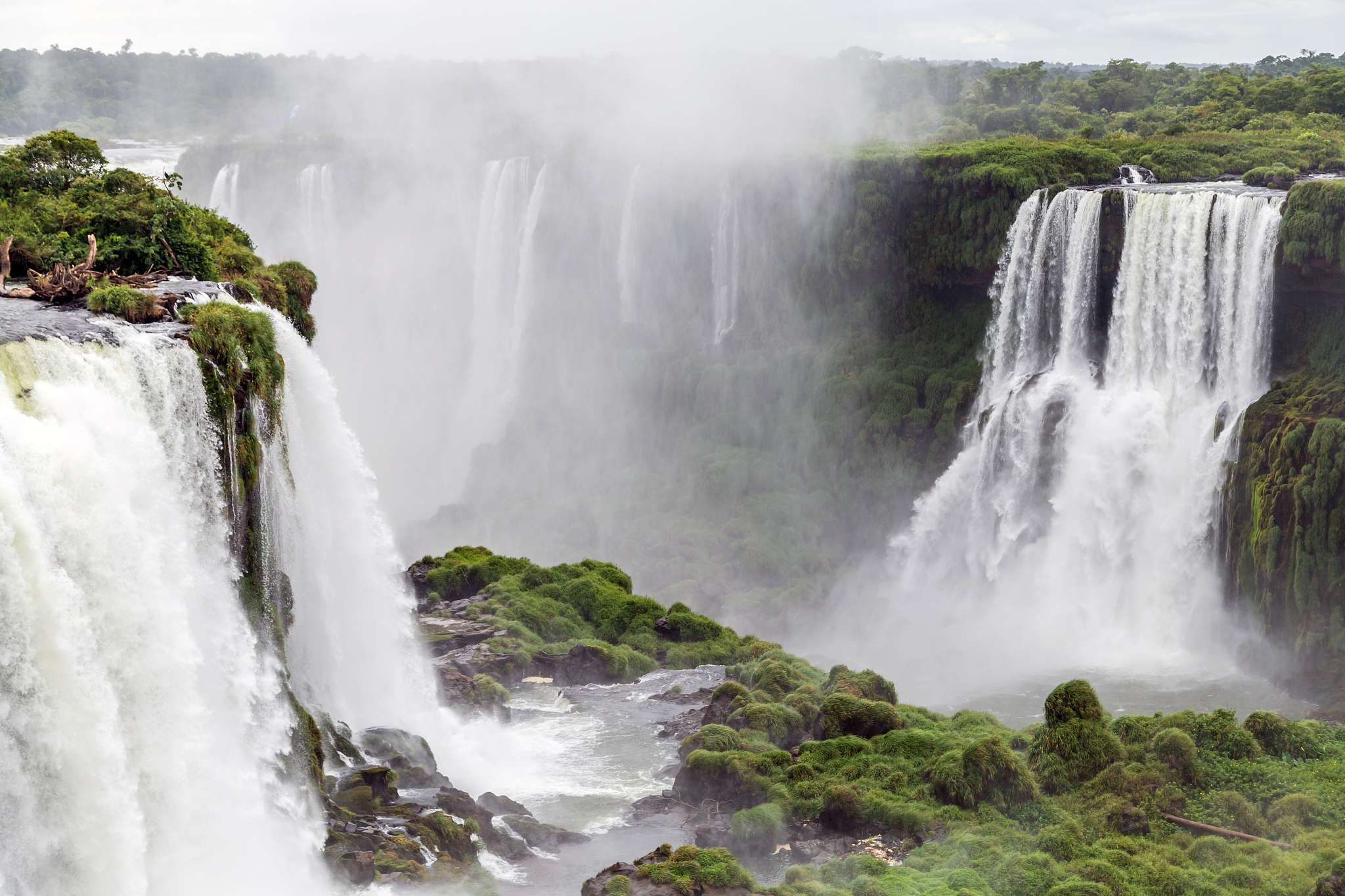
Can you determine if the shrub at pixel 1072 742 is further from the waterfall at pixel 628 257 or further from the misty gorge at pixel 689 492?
the waterfall at pixel 628 257

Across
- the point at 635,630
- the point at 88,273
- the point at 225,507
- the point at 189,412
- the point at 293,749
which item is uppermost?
the point at 88,273

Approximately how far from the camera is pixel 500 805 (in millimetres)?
21375

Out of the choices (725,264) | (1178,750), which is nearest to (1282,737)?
(1178,750)

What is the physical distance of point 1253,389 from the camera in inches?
1341

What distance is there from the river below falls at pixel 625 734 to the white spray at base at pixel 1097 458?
1613 millimetres

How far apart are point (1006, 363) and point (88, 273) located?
30.0 metres

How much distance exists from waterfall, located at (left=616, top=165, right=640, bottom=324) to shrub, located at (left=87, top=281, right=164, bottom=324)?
39.3 metres

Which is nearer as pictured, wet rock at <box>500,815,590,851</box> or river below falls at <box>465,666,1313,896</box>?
river below falls at <box>465,666,1313,896</box>

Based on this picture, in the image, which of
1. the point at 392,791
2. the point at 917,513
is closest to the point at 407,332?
the point at 917,513

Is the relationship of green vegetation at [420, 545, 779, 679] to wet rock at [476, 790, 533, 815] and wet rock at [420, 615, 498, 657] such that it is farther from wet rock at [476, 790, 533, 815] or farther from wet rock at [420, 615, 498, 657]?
wet rock at [476, 790, 533, 815]

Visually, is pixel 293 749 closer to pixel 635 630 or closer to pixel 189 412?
pixel 189 412

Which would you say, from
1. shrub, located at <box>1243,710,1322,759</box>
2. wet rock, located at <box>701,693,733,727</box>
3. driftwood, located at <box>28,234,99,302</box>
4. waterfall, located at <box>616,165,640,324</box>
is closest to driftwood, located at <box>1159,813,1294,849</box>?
shrub, located at <box>1243,710,1322,759</box>

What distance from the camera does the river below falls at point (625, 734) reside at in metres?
19.7

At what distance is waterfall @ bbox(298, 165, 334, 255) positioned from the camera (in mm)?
62594
